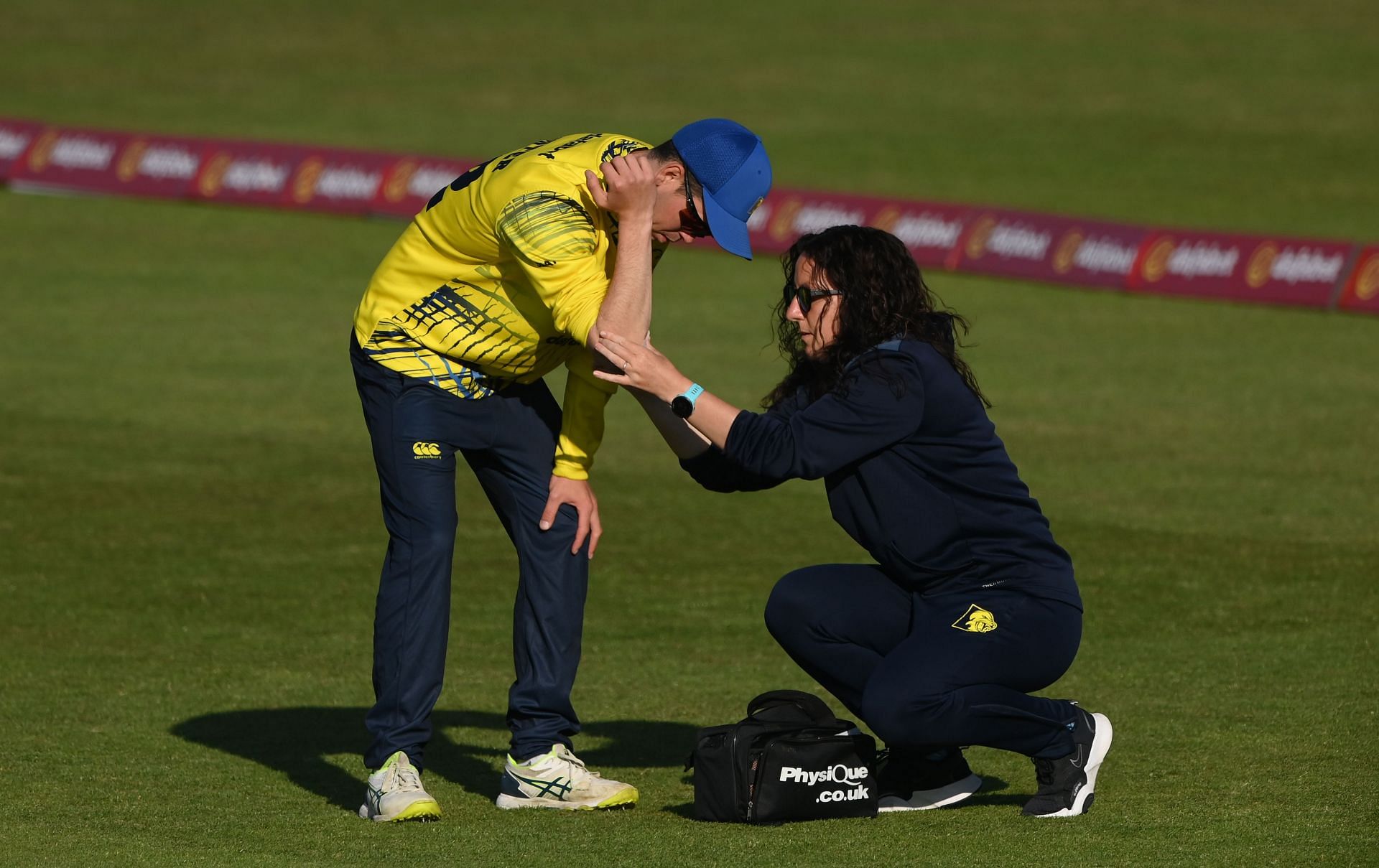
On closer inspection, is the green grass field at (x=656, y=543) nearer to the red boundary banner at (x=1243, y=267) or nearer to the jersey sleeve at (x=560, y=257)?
the red boundary banner at (x=1243, y=267)

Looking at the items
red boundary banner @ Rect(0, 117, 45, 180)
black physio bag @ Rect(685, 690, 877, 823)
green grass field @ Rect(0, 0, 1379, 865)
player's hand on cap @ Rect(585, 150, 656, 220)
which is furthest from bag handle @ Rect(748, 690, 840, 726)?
red boundary banner @ Rect(0, 117, 45, 180)

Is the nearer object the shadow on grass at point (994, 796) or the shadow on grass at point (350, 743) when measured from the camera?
the shadow on grass at point (994, 796)

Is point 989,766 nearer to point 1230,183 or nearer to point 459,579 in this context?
point 459,579

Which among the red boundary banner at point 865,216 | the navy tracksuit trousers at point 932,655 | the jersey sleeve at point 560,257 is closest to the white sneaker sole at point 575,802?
the navy tracksuit trousers at point 932,655

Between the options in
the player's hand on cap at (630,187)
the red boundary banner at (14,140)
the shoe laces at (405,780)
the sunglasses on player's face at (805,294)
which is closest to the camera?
the player's hand on cap at (630,187)

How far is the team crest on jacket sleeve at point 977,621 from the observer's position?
20.0 feet

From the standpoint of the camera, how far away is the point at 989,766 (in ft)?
22.7

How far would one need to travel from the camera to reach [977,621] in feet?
20.0

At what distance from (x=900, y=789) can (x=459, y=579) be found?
3.87 m

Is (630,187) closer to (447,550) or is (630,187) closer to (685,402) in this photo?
(685,402)

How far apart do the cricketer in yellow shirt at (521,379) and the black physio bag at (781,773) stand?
1.26 ft

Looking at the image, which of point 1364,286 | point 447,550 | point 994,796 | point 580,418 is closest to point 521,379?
point 580,418

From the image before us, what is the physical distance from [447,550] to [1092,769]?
207 cm

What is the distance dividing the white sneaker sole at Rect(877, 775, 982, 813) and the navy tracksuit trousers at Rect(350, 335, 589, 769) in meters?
1.02
